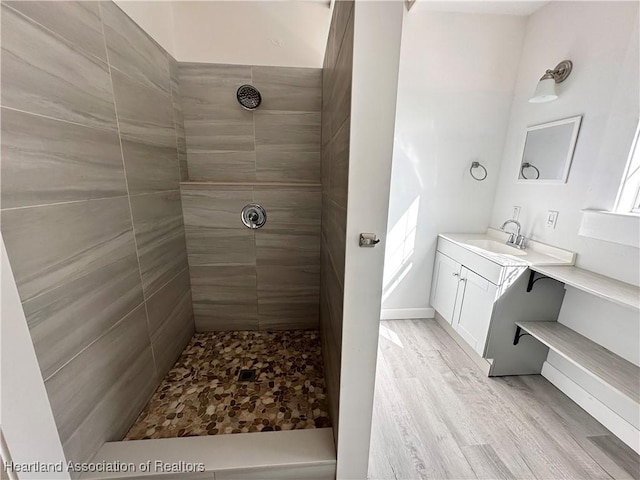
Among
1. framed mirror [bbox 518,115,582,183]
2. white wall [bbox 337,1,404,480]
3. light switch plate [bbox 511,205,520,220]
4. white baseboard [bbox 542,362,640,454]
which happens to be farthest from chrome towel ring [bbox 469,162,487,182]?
white wall [bbox 337,1,404,480]

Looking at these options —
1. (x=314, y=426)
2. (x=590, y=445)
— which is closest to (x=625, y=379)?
(x=590, y=445)

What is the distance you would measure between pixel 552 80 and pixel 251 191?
2.28m

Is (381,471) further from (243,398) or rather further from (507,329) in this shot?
(507,329)

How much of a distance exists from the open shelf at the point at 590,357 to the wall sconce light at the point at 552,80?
164cm

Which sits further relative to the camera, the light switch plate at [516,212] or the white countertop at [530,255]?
the light switch plate at [516,212]

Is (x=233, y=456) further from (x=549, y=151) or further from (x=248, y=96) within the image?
(x=549, y=151)

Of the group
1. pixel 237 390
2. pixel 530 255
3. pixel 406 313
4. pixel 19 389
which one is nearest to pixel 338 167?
pixel 19 389

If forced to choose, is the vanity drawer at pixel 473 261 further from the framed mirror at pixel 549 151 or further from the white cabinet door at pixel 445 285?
the framed mirror at pixel 549 151

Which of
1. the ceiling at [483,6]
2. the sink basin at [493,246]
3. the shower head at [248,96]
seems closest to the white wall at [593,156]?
the ceiling at [483,6]

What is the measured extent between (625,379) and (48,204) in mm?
2751

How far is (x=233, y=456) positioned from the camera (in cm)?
112

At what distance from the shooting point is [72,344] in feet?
3.19

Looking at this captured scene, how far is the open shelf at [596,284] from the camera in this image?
1.30 metres

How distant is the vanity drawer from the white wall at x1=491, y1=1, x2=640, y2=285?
1.79ft
